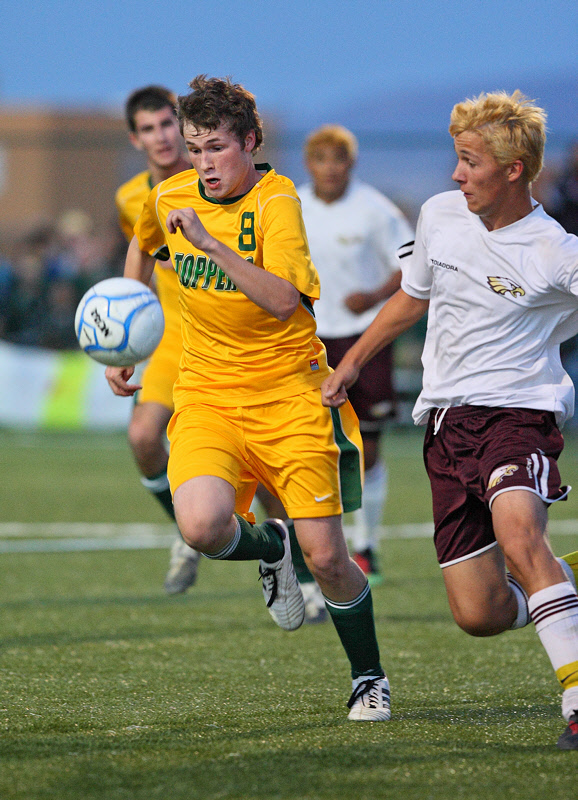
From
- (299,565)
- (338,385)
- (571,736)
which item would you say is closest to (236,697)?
(338,385)

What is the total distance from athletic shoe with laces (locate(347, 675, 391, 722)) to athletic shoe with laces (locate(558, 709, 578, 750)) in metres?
0.72

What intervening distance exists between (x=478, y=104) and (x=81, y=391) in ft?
39.7

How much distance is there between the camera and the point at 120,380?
4.30 m

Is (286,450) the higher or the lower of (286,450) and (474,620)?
the higher

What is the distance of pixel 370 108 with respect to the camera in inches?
1957

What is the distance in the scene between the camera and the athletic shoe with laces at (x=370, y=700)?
13.0 feet

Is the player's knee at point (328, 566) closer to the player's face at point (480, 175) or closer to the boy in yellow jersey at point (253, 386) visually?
the boy in yellow jersey at point (253, 386)

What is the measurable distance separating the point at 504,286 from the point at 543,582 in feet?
3.25

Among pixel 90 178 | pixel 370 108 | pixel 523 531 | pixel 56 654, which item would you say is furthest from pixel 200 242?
pixel 370 108

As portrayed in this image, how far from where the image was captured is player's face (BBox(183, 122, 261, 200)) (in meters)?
4.05

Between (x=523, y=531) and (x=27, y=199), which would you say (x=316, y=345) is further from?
(x=27, y=199)

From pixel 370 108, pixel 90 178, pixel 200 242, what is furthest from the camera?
pixel 370 108

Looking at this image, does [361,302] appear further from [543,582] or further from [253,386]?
[543,582]

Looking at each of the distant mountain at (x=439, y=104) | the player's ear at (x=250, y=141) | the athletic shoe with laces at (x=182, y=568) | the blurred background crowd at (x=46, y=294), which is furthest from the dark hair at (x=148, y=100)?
the distant mountain at (x=439, y=104)
